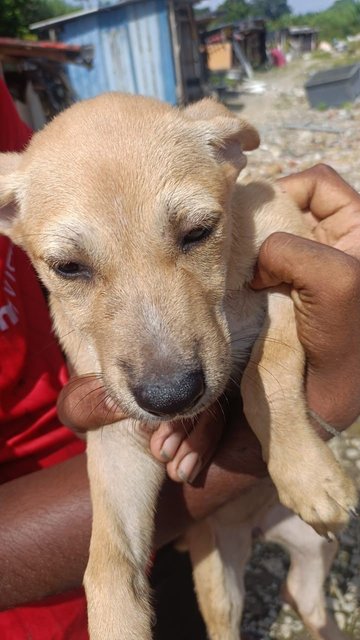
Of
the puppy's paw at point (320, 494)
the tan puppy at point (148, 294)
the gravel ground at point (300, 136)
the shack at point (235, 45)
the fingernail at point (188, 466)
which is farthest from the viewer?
the shack at point (235, 45)

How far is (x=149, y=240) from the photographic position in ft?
6.01

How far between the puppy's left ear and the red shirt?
103cm

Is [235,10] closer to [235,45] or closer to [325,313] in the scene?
[235,45]

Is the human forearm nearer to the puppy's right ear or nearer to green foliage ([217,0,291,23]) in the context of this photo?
the puppy's right ear

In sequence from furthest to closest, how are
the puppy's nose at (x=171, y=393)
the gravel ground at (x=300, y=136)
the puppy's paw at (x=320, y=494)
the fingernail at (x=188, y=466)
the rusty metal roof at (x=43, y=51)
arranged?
the rusty metal roof at (x=43, y=51), the gravel ground at (x=300, y=136), the fingernail at (x=188, y=466), the puppy's paw at (x=320, y=494), the puppy's nose at (x=171, y=393)

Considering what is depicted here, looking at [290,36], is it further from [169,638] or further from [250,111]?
[169,638]

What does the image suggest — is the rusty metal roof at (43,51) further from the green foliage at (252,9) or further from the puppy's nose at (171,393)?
the green foliage at (252,9)

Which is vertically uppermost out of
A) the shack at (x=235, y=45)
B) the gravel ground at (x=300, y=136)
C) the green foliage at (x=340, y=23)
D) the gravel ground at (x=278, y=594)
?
the gravel ground at (x=278, y=594)

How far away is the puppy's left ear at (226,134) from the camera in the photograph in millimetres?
2293

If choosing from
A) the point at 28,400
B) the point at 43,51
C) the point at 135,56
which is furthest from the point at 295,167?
the point at 28,400

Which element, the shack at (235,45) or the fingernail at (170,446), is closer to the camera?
the fingernail at (170,446)

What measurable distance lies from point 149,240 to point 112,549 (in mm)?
1109

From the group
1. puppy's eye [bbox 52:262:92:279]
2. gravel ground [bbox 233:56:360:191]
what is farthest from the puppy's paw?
gravel ground [bbox 233:56:360:191]

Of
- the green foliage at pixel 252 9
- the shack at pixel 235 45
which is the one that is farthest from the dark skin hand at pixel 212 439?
the green foliage at pixel 252 9
